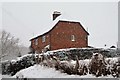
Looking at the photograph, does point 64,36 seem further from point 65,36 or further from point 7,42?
point 7,42

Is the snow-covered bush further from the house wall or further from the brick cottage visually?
the house wall

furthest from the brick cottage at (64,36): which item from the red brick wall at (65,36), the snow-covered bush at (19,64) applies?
the snow-covered bush at (19,64)

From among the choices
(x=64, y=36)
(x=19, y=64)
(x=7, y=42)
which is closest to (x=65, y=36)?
(x=64, y=36)

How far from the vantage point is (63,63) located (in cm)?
1345

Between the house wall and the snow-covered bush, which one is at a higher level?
the house wall

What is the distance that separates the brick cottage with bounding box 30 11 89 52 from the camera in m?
42.8

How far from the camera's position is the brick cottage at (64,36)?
140 feet

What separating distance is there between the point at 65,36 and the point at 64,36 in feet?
0.48

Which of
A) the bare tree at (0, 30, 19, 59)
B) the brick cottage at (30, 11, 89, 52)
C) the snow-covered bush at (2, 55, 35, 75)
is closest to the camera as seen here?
the snow-covered bush at (2, 55, 35, 75)

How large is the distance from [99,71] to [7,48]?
57013mm

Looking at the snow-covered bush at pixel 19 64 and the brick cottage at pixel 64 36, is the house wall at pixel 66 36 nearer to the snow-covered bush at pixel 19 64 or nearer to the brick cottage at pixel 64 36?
the brick cottage at pixel 64 36

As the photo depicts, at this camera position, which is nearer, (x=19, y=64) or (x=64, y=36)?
(x=19, y=64)

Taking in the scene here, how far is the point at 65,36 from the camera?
43.6 m

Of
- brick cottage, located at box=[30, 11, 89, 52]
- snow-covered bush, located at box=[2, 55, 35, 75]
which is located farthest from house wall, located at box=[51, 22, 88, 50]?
snow-covered bush, located at box=[2, 55, 35, 75]
